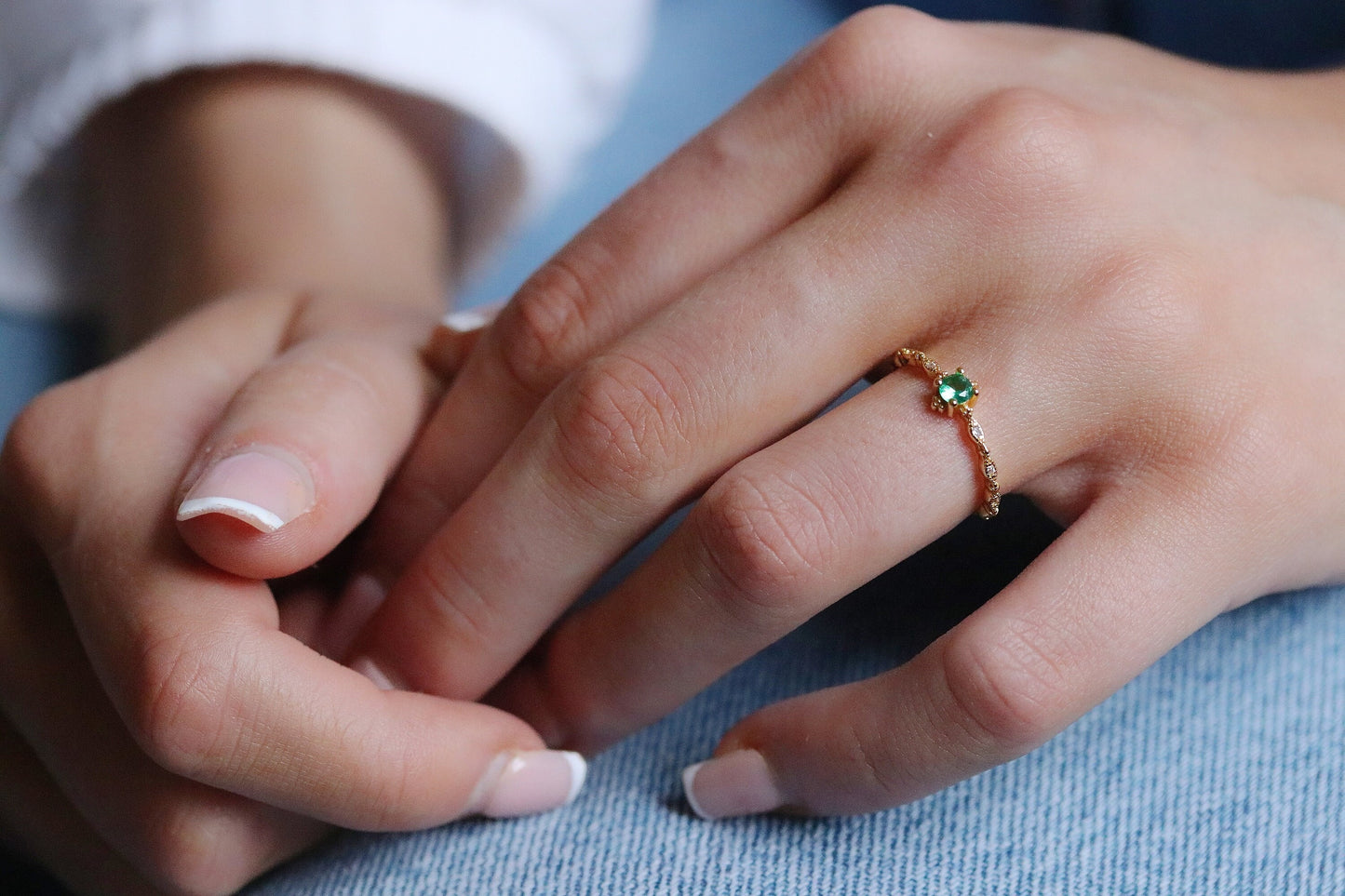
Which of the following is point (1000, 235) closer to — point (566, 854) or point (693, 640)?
point (693, 640)

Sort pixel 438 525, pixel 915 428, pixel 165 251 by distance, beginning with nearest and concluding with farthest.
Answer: pixel 915 428, pixel 438 525, pixel 165 251

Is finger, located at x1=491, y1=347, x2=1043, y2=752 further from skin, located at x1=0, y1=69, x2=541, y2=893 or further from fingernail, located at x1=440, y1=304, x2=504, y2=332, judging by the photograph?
fingernail, located at x1=440, y1=304, x2=504, y2=332

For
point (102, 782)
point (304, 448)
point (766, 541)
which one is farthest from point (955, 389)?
point (102, 782)

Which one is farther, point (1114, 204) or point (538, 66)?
point (538, 66)

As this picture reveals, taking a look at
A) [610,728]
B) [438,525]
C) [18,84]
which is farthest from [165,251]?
[610,728]

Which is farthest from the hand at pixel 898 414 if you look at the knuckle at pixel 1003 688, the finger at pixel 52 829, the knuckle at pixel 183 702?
the finger at pixel 52 829

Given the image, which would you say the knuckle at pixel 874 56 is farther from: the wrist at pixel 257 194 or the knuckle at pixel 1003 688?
the wrist at pixel 257 194
